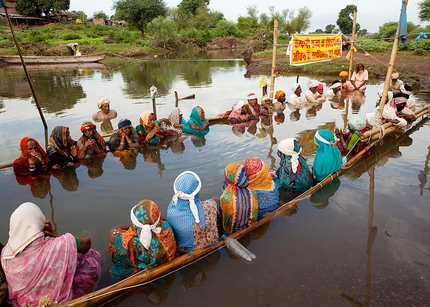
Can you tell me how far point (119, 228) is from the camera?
3482 millimetres

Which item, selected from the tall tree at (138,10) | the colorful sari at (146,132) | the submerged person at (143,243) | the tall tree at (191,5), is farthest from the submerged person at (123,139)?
the tall tree at (191,5)

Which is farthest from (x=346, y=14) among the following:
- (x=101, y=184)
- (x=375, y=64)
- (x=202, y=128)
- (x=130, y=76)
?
(x=101, y=184)

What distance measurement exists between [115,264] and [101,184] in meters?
2.67

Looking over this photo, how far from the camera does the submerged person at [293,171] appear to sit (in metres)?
4.61

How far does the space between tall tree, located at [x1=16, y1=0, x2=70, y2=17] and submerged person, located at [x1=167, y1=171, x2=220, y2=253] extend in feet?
178

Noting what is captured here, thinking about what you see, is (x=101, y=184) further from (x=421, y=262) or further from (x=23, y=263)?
(x=421, y=262)

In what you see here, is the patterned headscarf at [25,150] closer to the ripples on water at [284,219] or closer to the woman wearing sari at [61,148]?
the woman wearing sari at [61,148]

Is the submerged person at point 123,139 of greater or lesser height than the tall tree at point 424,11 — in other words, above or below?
below

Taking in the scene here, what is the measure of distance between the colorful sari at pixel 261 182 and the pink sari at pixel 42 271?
7.35 feet

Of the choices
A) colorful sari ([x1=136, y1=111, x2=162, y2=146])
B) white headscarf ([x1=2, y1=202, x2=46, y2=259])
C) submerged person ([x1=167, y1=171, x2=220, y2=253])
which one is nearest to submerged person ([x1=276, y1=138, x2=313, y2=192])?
submerged person ([x1=167, y1=171, x2=220, y2=253])

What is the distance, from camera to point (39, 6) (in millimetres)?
45594

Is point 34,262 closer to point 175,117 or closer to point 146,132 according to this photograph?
point 146,132

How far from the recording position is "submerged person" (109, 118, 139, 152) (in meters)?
7.02

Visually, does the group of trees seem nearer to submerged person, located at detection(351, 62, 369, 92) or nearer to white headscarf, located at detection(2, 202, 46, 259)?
submerged person, located at detection(351, 62, 369, 92)
